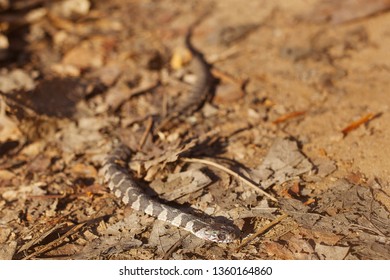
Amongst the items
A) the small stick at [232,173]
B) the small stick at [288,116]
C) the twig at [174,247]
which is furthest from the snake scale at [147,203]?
the small stick at [288,116]

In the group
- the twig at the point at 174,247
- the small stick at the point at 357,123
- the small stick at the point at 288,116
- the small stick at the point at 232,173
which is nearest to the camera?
the twig at the point at 174,247

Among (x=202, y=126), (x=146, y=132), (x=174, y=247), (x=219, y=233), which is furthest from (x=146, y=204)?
(x=202, y=126)

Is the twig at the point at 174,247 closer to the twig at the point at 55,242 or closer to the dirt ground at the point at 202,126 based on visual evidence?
the dirt ground at the point at 202,126

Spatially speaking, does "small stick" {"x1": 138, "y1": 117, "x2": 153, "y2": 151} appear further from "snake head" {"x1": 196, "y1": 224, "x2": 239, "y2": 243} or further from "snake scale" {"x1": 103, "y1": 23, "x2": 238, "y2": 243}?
"snake head" {"x1": 196, "y1": 224, "x2": 239, "y2": 243}

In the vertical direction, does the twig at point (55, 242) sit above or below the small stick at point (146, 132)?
above

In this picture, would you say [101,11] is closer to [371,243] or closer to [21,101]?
[21,101]

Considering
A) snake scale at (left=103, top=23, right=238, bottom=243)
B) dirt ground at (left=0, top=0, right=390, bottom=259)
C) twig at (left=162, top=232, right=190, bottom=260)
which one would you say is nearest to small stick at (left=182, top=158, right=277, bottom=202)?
dirt ground at (left=0, top=0, right=390, bottom=259)

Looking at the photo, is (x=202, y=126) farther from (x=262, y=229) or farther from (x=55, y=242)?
(x=55, y=242)
